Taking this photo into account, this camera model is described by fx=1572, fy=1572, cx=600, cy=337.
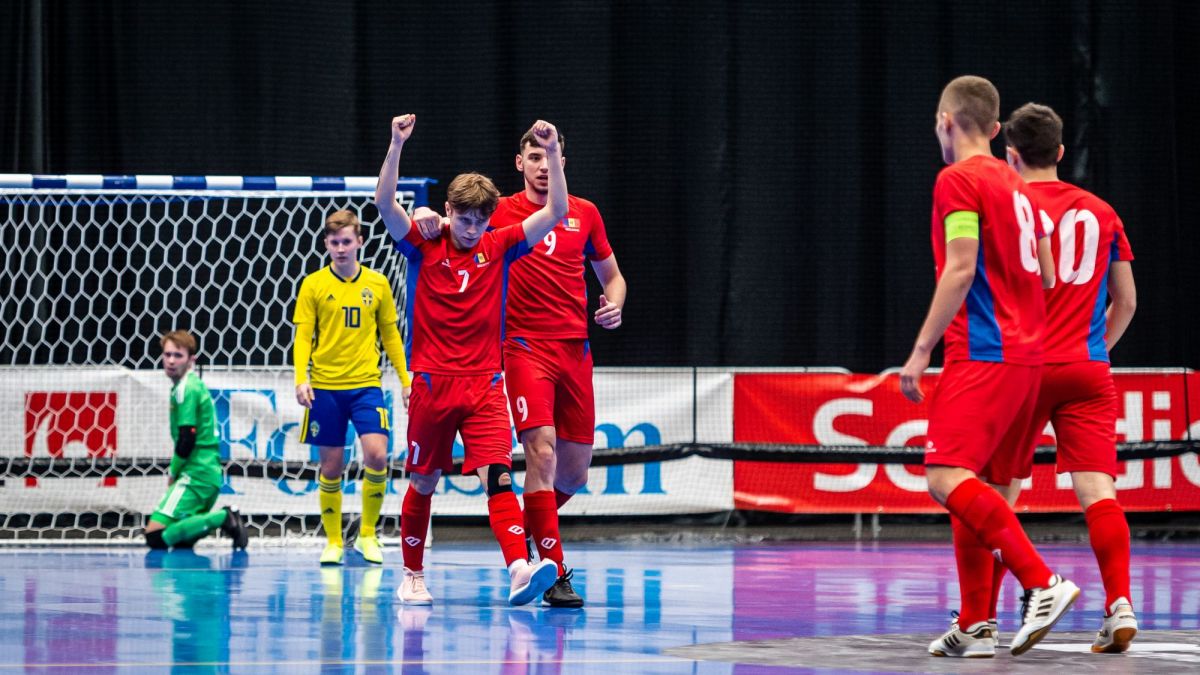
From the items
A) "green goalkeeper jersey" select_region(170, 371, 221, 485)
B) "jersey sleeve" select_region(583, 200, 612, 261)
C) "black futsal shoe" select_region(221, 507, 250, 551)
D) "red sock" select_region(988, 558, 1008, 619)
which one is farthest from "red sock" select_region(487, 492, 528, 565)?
"green goalkeeper jersey" select_region(170, 371, 221, 485)

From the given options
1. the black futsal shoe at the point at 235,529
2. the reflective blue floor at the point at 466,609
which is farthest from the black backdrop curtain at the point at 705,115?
the black futsal shoe at the point at 235,529

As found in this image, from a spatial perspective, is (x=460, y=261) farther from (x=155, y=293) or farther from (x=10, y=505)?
(x=155, y=293)

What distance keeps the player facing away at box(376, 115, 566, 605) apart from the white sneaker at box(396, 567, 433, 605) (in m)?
0.45

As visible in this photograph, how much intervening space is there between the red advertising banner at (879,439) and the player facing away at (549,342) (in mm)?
4763

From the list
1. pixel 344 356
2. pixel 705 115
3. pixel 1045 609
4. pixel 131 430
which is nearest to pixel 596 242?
pixel 344 356

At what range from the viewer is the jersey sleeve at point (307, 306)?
880cm

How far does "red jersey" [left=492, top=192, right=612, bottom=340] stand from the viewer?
6637 mm

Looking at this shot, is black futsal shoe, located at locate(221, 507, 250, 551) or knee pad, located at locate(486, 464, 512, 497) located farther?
black futsal shoe, located at locate(221, 507, 250, 551)

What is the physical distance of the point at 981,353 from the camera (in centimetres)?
475

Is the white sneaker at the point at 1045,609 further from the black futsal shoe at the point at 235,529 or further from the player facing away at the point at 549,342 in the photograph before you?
the black futsal shoe at the point at 235,529

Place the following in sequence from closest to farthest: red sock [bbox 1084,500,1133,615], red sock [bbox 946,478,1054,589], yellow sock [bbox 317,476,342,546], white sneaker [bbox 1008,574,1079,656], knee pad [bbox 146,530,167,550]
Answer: white sneaker [bbox 1008,574,1079,656], red sock [bbox 946,478,1054,589], red sock [bbox 1084,500,1133,615], yellow sock [bbox 317,476,342,546], knee pad [bbox 146,530,167,550]

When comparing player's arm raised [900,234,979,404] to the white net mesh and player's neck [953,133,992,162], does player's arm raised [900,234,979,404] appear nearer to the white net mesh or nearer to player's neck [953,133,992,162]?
player's neck [953,133,992,162]

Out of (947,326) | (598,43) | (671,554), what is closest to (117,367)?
(671,554)

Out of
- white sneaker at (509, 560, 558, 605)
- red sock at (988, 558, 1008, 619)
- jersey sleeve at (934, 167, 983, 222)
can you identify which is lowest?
white sneaker at (509, 560, 558, 605)
